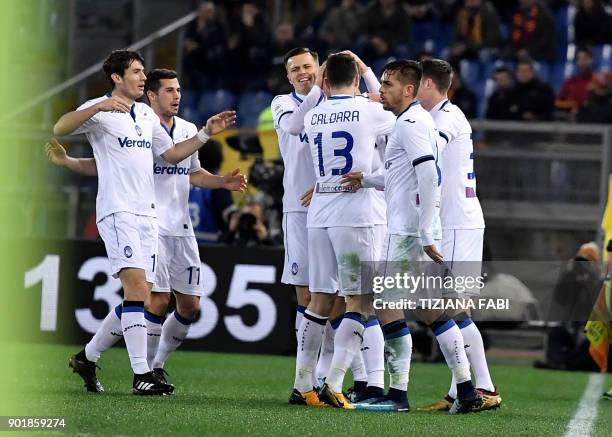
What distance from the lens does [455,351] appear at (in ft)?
28.7

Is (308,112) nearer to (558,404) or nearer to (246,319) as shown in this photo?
(558,404)

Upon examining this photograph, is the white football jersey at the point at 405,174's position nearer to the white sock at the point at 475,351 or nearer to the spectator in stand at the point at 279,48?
the white sock at the point at 475,351

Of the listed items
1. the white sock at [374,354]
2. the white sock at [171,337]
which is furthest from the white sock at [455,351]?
the white sock at [171,337]

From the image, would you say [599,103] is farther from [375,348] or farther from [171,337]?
[375,348]

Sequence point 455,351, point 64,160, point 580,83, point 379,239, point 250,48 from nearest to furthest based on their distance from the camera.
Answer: point 455,351, point 379,239, point 64,160, point 580,83, point 250,48

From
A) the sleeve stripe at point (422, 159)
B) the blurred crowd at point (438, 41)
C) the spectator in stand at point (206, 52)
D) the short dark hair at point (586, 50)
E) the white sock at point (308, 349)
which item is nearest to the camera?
the sleeve stripe at point (422, 159)

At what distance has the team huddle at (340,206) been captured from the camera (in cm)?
865

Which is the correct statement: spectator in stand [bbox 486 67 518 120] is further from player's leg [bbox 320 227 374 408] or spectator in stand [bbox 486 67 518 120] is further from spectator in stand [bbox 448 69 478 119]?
player's leg [bbox 320 227 374 408]

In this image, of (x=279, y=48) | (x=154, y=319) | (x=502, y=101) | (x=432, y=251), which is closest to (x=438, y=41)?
(x=279, y=48)

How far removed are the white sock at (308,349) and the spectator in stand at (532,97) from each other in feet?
27.2

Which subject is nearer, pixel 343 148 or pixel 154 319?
pixel 343 148

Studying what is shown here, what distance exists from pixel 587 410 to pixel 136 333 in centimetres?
329

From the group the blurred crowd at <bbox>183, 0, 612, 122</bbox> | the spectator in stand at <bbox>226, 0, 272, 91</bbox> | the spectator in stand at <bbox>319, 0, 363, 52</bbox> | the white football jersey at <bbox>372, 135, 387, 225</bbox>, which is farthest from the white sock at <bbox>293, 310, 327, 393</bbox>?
the spectator in stand at <bbox>226, 0, 272, 91</bbox>

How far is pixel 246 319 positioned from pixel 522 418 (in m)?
6.16
